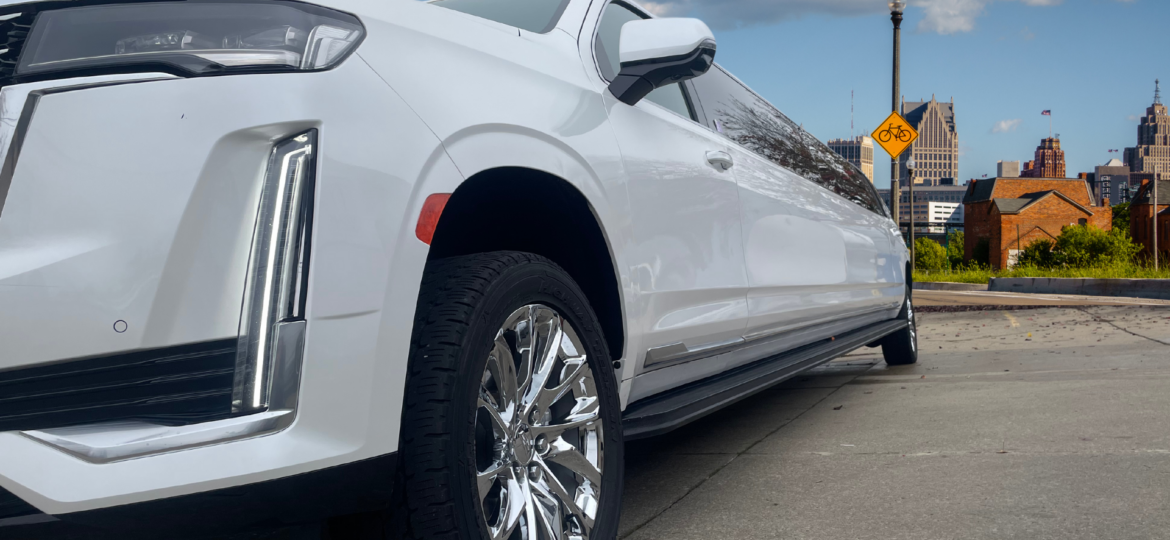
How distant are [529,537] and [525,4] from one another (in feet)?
5.62

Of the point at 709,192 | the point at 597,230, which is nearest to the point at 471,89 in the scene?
the point at 597,230

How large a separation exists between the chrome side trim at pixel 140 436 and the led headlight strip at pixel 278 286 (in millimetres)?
31

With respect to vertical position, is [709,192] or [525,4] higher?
[525,4]

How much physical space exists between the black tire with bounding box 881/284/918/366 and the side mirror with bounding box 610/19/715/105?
14.8 feet

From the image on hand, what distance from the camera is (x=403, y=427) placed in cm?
171

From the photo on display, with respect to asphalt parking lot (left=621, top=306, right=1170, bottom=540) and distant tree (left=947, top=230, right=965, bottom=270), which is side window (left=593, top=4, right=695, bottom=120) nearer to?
asphalt parking lot (left=621, top=306, right=1170, bottom=540)

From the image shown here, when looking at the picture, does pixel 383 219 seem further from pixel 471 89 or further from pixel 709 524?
→ pixel 709 524

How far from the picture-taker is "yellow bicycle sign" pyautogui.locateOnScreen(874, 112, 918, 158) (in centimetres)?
1508

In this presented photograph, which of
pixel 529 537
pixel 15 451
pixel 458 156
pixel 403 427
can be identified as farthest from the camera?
pixel 529 537

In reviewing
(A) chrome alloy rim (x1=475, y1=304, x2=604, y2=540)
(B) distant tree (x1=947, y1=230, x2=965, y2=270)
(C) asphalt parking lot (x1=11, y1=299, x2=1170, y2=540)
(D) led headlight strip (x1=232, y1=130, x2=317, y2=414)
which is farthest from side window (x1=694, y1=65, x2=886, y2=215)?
(B) distant tree (x1=947, y1=230, x2=965, y2=270)

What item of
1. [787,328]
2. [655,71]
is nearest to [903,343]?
[787,328]

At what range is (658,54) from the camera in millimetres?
2629

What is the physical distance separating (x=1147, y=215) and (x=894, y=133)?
96.6 metres

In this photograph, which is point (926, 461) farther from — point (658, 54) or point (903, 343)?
point (903, 343)
